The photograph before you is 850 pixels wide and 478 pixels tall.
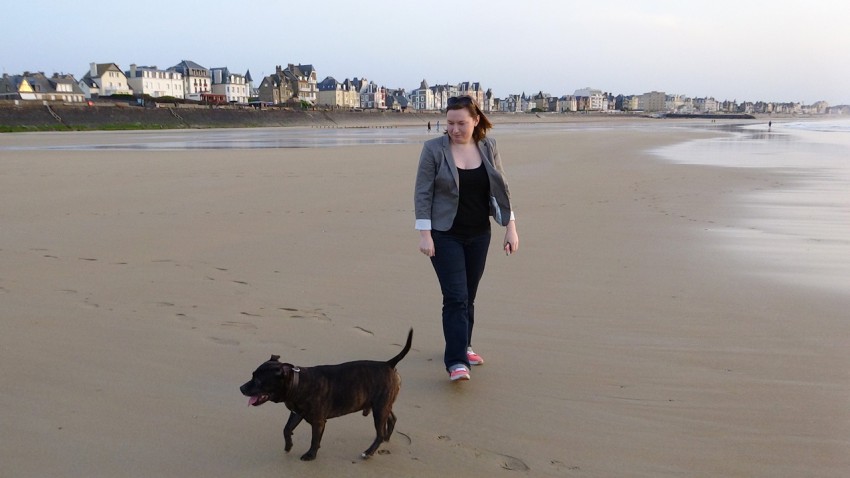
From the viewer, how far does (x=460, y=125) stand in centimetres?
369

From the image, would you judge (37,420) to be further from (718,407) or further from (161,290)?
(718,407)

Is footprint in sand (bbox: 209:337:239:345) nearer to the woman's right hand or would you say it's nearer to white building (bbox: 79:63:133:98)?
the woman's right hand

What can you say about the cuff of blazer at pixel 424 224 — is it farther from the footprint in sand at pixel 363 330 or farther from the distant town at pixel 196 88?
the distant town at pixel 196 88

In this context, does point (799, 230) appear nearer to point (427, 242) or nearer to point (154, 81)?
point (427, 242)

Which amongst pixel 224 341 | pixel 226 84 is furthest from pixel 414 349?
pixel 226 84

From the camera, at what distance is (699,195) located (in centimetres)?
1160

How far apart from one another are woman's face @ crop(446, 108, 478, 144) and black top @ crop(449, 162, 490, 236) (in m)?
0.19

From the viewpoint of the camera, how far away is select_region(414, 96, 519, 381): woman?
3725 millimetres

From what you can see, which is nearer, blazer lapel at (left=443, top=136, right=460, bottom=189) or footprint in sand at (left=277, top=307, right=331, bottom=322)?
blazer lapel at (left=443, top=136, right=460, bottom=189)

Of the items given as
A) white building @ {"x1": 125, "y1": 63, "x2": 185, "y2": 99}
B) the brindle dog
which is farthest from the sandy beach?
white building @ {"x1": 125, "y1": 63, "x2": 185, "y2": 99}

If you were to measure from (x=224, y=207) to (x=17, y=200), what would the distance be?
11.6 feet

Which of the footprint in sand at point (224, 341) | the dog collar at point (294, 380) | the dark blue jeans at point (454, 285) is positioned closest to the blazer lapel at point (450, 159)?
the dark blue jeans at point (454, 285)

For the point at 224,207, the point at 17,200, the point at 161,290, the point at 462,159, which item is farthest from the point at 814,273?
the point at 17,200

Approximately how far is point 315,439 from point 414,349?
A: 1493 millimetres
